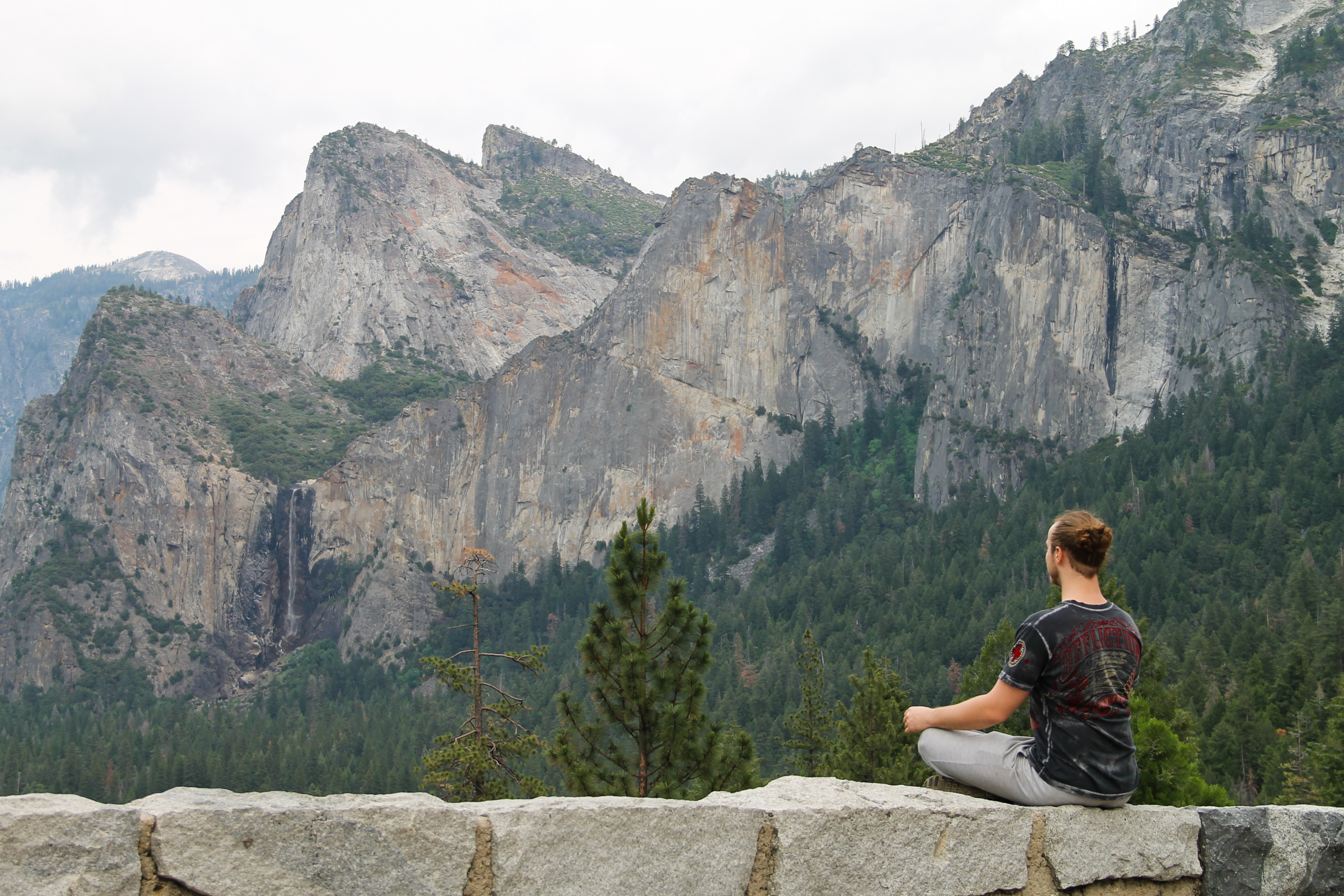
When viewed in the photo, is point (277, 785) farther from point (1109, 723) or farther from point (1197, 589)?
point (1109, 723)

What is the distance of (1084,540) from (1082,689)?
0.70 m

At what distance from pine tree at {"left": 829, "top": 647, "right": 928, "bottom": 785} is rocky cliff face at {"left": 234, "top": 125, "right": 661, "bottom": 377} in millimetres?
139981

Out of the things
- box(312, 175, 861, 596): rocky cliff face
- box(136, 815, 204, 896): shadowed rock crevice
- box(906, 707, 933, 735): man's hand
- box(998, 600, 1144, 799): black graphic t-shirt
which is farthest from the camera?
box(312, 175, 861, 596): rocky cliff face

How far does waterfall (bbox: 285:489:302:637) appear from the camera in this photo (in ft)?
438

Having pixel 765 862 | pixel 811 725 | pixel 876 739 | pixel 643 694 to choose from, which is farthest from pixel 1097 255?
pixel 765 862

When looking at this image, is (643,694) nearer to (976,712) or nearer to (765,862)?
(976,712)

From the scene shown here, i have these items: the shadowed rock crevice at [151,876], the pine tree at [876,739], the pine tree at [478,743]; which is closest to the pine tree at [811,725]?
the pine tree at [876,739]

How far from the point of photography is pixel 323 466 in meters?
138

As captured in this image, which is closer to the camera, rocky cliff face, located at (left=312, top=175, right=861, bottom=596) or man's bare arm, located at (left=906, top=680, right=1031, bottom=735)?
man's bare arm, located at (left=906, top=680, right=1031, bottom=735)

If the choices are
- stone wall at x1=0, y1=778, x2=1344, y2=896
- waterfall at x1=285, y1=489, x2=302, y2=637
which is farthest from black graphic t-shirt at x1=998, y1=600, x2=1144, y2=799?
waterfall at x1=285, y1=489, x2=302, y2=637

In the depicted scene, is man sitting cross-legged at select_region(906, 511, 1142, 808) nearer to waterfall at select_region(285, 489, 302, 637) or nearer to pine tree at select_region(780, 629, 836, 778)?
pine tree at select_region(780, 629, 836, 778)

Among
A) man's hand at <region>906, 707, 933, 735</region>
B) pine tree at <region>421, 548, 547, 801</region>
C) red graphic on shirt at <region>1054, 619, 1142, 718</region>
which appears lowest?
pine tree at <region>421, 548, 547, 801</region>

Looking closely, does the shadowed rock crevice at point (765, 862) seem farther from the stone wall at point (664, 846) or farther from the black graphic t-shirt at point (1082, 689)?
the black graphic t-shirt at point (1082, 689)

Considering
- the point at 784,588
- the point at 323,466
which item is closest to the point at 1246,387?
the point at 784,588
